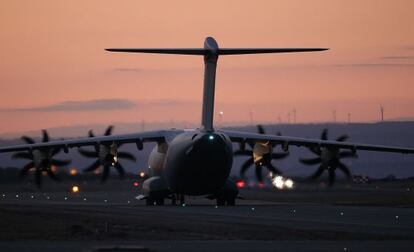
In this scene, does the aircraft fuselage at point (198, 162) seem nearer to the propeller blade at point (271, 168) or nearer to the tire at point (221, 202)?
the tire at point (221, 202)

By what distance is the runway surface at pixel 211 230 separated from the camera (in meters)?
27.2

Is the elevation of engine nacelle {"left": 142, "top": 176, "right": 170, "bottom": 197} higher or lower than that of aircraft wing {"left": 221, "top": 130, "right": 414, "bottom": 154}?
lower

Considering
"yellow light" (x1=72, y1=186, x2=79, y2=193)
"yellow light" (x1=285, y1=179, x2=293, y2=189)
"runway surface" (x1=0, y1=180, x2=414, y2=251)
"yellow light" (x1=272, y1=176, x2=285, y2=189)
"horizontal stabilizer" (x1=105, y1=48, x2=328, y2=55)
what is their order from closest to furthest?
"runway surface" (x1=0, y1=180, x2=414, y2=251)
"horizontal stabilizer" (x1=105, y1=48, x2=328, y2=55)
"yellow light" (x1=285, y1=179, x2=293, y2=189)
"yellow light" (x1=272, y1=176, x2=285, y2=189)
"yellow light" (x1=72, y1=186, x2=79, y2=193)

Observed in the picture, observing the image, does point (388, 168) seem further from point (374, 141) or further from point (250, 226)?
point (250, 226)

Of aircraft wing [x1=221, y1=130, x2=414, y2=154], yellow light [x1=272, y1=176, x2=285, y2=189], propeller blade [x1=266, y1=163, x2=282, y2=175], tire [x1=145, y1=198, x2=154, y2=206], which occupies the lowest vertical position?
yellow light [x1=272, y1=176, x2=285, y2=189]

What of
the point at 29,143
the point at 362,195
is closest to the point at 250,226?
the point at 29,143

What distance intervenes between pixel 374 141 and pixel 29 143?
102 m

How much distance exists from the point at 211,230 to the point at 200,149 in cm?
1636

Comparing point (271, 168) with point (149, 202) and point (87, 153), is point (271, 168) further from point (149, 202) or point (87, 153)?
point (87, 153)

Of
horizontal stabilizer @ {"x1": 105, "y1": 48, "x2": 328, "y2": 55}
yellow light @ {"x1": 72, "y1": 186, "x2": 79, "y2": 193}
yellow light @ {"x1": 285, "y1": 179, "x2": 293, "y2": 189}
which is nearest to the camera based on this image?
horizontal stabilizer @ {"x1": 105, "y1": 48, "x2": 328, "y2": 55}

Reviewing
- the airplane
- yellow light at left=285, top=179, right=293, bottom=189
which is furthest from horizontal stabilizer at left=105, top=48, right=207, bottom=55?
yellow light at left=285, top=179, right=293, bottom=189

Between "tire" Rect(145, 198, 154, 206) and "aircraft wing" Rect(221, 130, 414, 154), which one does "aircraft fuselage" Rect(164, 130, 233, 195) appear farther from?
"aircraft wing" Rect(221, 130, 414, 154)

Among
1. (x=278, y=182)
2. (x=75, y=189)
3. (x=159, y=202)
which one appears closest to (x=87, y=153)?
(x=159, y=202)

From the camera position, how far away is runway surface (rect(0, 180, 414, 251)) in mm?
27203
